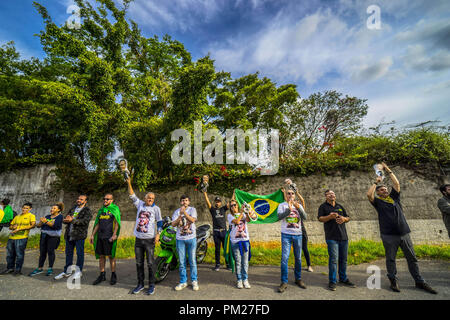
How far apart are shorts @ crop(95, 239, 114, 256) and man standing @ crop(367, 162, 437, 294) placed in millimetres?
6298

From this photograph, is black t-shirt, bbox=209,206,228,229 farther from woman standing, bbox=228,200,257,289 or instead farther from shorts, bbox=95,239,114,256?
shorts, bbox=95,239,114,256

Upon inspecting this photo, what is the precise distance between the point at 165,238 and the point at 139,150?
19.1 ft

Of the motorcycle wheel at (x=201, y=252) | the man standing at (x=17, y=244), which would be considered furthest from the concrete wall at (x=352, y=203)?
the man standing at (x=17, y=244)

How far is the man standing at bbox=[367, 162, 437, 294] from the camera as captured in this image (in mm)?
4154

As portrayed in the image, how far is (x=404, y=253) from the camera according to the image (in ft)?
13.9

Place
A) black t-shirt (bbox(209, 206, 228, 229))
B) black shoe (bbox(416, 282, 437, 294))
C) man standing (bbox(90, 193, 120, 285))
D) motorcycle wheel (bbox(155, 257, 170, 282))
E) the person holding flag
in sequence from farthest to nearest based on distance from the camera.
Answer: the person holding flag → black t-shirt (bbox(209, 206, 228, 229)) → man standing (bbox(90, 193, 120, 285)) → motorcycle wheel (bbox(155, 257, 170, 282)) → black shoe (bbox(416, 282, 437, 294))

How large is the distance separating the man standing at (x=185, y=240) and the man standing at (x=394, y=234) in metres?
4.11

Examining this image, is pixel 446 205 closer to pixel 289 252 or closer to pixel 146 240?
pixel 289 252

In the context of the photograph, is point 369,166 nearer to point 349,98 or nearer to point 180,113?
point 180,113

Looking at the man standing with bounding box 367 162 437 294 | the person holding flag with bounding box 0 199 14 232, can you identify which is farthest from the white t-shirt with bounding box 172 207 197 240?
the person holding flag with bounding box 0 199 14 232

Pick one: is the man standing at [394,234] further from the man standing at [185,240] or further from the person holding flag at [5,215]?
the person holding flag at [5,215]

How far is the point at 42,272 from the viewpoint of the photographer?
5770 mm

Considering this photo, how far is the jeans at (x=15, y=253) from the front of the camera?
220 inches

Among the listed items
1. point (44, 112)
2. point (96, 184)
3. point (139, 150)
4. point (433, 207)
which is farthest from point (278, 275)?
point (44, 112)
